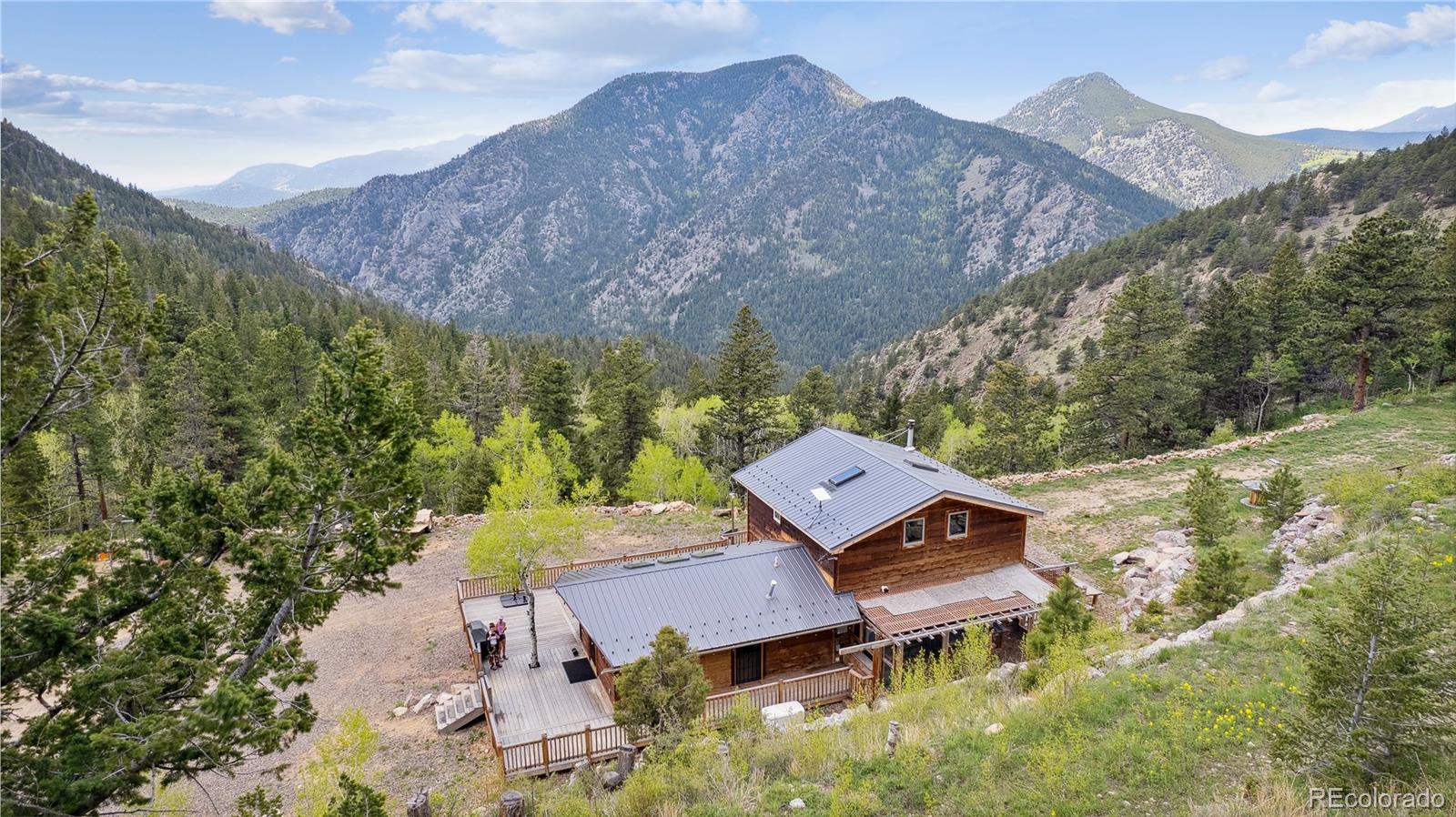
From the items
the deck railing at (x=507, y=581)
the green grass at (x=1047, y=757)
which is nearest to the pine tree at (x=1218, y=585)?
the green grass at (x=1047, y=757)

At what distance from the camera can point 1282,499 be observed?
21.7 metres

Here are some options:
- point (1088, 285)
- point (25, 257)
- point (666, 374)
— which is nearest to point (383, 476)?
point (25, 257)

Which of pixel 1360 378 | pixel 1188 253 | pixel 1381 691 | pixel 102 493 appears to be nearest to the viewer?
pixel 1381 691

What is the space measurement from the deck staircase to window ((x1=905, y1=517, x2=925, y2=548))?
12081 millimetres

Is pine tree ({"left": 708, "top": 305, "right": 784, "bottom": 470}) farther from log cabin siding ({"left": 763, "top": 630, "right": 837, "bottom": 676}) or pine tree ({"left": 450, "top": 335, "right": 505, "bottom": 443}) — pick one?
log cabin siding ({"left": 763, "top": 630, "right": 837, "bottom": 676})

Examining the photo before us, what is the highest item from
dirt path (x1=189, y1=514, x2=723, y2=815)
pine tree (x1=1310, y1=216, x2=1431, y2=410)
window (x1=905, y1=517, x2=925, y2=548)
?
pine tree (x1=1310, y1=216, x2=1431, y2=410)

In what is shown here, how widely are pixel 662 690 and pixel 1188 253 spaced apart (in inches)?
3617

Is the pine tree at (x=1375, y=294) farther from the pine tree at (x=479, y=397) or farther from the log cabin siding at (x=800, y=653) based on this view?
the pine tree at (x=479, y=397)

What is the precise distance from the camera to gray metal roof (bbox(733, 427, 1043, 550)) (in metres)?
19.6

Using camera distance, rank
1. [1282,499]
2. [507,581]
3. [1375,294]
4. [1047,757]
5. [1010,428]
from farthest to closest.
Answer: [1010,428] < [1375,294] < [1282,499] < [507,581] < [1047,757]

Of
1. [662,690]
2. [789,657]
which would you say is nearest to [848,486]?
[789,657]

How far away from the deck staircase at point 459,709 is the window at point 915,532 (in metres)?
12.1

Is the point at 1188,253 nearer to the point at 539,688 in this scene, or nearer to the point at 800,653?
the point at 800,653

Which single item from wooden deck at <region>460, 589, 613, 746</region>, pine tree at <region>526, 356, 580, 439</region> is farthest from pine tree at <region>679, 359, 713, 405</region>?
wooden deck at <region>460, 589, 613, 746</region>
